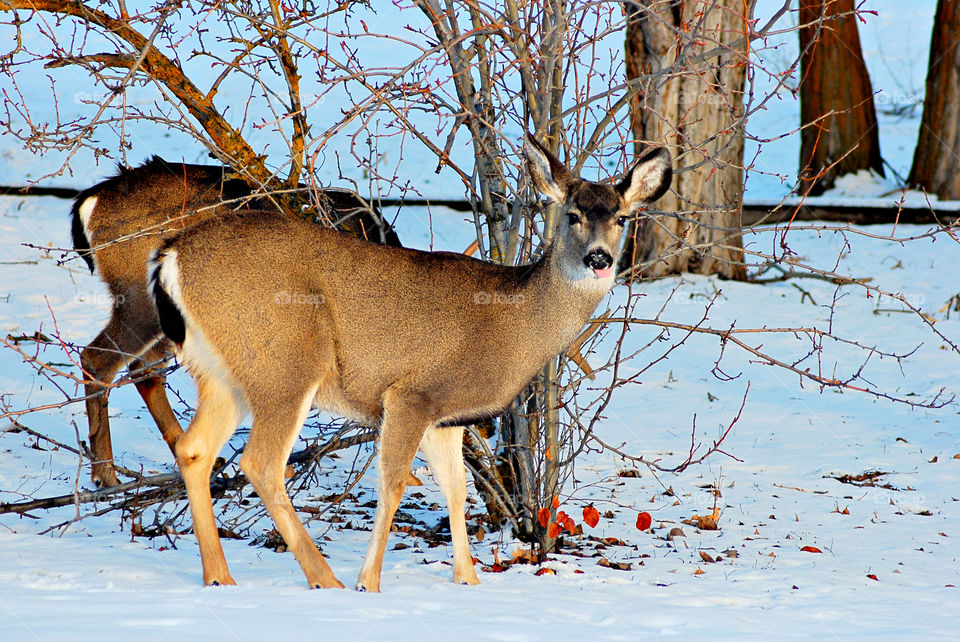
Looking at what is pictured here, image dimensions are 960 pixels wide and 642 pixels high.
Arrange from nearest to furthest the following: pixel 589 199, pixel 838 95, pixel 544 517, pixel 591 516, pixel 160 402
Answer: pixel 589 199, pixel 544 517, pixel 591 516, pixel 160 402, pixel 838 95

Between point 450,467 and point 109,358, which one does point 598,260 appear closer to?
point 450,467

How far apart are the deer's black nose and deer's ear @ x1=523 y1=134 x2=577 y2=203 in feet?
1.39

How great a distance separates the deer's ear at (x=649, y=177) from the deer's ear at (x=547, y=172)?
274 millimetres

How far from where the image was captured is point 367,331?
17.1ft

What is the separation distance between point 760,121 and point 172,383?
20449 millimetres

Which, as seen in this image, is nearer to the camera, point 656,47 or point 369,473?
point 369,473

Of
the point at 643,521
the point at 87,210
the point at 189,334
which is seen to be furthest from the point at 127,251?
the point at 643,521

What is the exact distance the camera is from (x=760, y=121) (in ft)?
87.0

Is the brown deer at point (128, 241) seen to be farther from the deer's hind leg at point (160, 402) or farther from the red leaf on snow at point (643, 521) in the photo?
the red leaf on snow at point (643, 521)

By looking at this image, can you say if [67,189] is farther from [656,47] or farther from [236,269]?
[236,269]

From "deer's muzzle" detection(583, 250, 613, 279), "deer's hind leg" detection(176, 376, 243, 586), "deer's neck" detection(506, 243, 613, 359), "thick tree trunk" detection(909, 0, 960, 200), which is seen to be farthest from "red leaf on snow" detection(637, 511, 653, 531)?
"thick tree trunk" detection(909, 0, 960, 200)

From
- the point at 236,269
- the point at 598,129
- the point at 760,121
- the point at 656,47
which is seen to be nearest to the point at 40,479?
the point at 236,269

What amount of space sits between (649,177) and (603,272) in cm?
62

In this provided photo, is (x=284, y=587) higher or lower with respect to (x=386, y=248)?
lower
